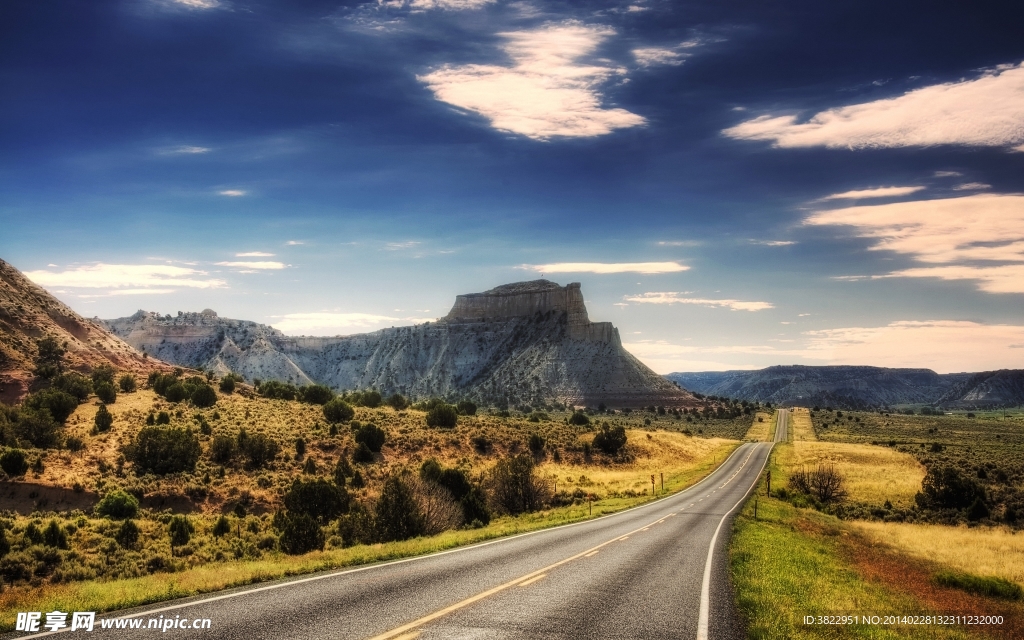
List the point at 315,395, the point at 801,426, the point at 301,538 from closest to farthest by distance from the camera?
1. the point at 301,538
2. the point at 315,395
3. the point at 801,426

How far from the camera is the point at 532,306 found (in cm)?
17538

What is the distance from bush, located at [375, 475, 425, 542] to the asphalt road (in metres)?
9.54

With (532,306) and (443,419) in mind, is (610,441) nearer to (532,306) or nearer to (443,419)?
(443,419)

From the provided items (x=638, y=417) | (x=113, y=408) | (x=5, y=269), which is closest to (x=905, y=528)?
(x=113, y=408)

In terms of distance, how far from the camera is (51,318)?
3189 inches

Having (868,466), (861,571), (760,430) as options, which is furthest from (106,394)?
(760,430)

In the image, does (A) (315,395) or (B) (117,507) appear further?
(A) (315,395)

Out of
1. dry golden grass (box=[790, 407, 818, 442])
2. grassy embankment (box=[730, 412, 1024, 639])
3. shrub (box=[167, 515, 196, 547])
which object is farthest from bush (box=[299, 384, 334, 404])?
dry golden grass (box=[790, 407, 818, 442])

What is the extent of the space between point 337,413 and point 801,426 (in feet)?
304

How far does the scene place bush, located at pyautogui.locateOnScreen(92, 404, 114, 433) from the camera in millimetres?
48281

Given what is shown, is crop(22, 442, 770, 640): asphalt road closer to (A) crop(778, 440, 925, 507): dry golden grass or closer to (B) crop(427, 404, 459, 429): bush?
(A) crop(778, 440, 925, 507): dry golden grass

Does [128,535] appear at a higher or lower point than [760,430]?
higher

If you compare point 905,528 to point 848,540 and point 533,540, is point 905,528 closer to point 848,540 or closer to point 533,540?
point 848,540

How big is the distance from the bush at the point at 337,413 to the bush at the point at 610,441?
26289 mm
